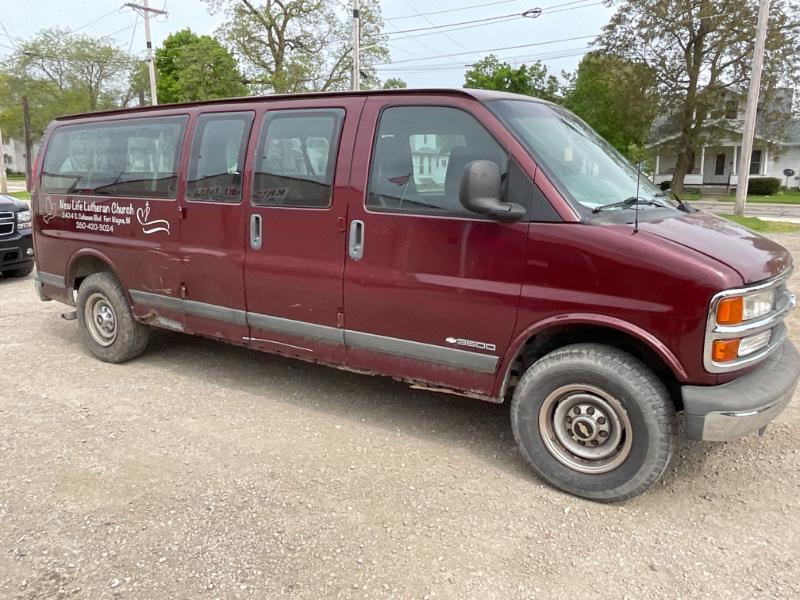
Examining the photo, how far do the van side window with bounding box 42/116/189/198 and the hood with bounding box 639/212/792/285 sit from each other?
3538 mm

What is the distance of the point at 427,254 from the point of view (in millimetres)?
3699

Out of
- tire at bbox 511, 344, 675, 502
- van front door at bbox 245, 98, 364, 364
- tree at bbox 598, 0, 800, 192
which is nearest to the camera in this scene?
tire at bbox 511, 344, 675, 502

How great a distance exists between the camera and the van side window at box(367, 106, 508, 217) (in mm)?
3594

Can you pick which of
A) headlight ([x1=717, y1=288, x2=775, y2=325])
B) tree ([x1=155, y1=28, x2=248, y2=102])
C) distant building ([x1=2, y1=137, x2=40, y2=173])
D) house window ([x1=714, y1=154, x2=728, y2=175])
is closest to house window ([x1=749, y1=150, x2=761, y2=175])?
house window ([x1=714, y1=154, x2=728, y2=175])

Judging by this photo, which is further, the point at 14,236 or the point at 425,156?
the point at 14,236

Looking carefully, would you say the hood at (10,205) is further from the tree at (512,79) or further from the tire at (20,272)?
the tree at (512,79)

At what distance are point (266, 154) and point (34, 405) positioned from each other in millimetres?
2545

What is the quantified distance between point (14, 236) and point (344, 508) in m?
8.09

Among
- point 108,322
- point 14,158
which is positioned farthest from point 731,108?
point 14,158

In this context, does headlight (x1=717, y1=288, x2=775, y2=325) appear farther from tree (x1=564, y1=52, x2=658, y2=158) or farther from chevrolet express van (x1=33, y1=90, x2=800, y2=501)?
tree (x1=564, y1=52, x2=658, y2=158)

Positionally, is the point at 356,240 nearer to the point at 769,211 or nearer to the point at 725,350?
the point at 725,350

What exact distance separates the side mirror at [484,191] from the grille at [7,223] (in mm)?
8096

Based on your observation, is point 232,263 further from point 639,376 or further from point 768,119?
point 768,119

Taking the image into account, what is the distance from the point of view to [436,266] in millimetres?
3674
